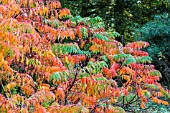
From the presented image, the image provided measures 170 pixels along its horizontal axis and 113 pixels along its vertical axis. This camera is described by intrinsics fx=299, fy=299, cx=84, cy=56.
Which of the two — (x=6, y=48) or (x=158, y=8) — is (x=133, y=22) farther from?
(x=6, y=48)

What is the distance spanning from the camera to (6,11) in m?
3.19

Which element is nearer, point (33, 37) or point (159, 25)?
point (33, 37)

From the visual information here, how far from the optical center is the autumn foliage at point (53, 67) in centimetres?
280

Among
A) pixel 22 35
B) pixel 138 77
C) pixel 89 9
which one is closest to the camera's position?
pixel 22 35

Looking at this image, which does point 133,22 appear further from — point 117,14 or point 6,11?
point 6,11

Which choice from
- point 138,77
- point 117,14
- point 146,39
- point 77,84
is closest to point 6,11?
point 77,84

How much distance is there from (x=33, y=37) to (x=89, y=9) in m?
8.48

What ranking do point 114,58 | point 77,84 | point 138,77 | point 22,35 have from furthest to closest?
point 138,77 → point 114,58 → point 77,84 → point 22,35

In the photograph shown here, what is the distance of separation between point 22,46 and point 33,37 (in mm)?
152

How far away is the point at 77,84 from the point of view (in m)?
3.52

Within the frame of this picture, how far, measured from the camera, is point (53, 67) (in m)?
3.43

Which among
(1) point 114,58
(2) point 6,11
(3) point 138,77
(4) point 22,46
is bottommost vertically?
(3) point 138,77

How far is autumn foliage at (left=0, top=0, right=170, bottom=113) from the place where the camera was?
2805mm

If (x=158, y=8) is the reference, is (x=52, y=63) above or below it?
below
